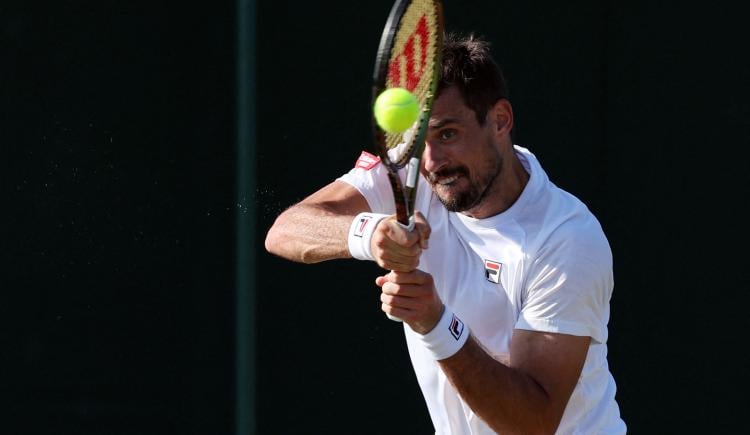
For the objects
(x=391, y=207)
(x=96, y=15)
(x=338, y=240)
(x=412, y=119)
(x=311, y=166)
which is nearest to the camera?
(x=412, y=119)

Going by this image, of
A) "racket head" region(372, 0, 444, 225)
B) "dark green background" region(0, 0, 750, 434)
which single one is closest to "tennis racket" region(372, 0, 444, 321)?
"racket head" region(372, 0, 444, 225)

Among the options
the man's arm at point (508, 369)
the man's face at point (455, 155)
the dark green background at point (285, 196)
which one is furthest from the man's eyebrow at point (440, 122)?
the dark green background at point (285, 196)

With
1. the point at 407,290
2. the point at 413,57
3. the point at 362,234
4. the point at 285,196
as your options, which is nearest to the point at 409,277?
A: the point at 407,290

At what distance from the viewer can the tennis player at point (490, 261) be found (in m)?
2.81

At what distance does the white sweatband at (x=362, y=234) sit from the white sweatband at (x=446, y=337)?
193mm

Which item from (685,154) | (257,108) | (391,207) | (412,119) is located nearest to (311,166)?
(257,108)

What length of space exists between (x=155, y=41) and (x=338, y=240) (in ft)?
4.72

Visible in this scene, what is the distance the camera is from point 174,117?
411 cm

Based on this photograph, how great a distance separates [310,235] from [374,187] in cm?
34

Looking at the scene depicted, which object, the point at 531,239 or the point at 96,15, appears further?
the point at 96,15

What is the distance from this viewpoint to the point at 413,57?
2.79 m

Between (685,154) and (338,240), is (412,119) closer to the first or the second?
(338,240)

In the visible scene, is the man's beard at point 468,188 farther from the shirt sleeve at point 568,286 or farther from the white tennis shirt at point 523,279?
the shirt sleeve at point 568,286

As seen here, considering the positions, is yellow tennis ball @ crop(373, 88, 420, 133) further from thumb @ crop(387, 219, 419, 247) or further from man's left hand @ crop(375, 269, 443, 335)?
man's left hand @ crop(375, 269, 443, 335)
